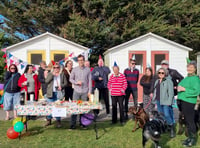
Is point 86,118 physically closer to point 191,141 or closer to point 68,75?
point 68,75

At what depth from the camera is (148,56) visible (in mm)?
10445

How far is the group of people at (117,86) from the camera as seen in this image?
180 inches

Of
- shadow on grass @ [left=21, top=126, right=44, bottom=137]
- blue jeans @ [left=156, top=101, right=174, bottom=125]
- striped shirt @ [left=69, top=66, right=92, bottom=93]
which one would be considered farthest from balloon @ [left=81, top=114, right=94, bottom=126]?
blue jeans @ [left=156, top=101, right=174, bottom=125]

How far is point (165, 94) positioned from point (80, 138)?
7.52 ft

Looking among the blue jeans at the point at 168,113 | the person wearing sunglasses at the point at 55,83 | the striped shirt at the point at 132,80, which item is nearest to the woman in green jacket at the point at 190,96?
the blue jeans at the point at 168,113

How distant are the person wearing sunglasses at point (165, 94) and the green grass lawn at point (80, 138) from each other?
493 millimetres

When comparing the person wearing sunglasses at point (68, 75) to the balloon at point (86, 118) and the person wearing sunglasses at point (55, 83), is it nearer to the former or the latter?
the person wearing sunglasses at point (55, 83)

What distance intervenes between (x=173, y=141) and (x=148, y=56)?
6.06 metres

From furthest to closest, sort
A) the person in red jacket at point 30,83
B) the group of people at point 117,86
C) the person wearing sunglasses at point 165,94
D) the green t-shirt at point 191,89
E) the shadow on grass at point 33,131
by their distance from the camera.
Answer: the person in red jacket at point 30,83 < the shadow on grass at point 33,131 < the person wearing sunglasses at point 165,94 < the group of people at point 117,86 < the green t-shirt at point 191,89

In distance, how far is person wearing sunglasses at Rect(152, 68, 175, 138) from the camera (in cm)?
504

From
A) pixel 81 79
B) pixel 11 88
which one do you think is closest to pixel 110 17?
pixel 11 88

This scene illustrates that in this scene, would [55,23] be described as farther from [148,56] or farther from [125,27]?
[148,56]

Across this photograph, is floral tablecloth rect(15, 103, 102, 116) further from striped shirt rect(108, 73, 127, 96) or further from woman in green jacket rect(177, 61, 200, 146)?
woman in green jacket rect(177, 61, 200, 146)

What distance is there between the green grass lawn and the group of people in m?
0.30
